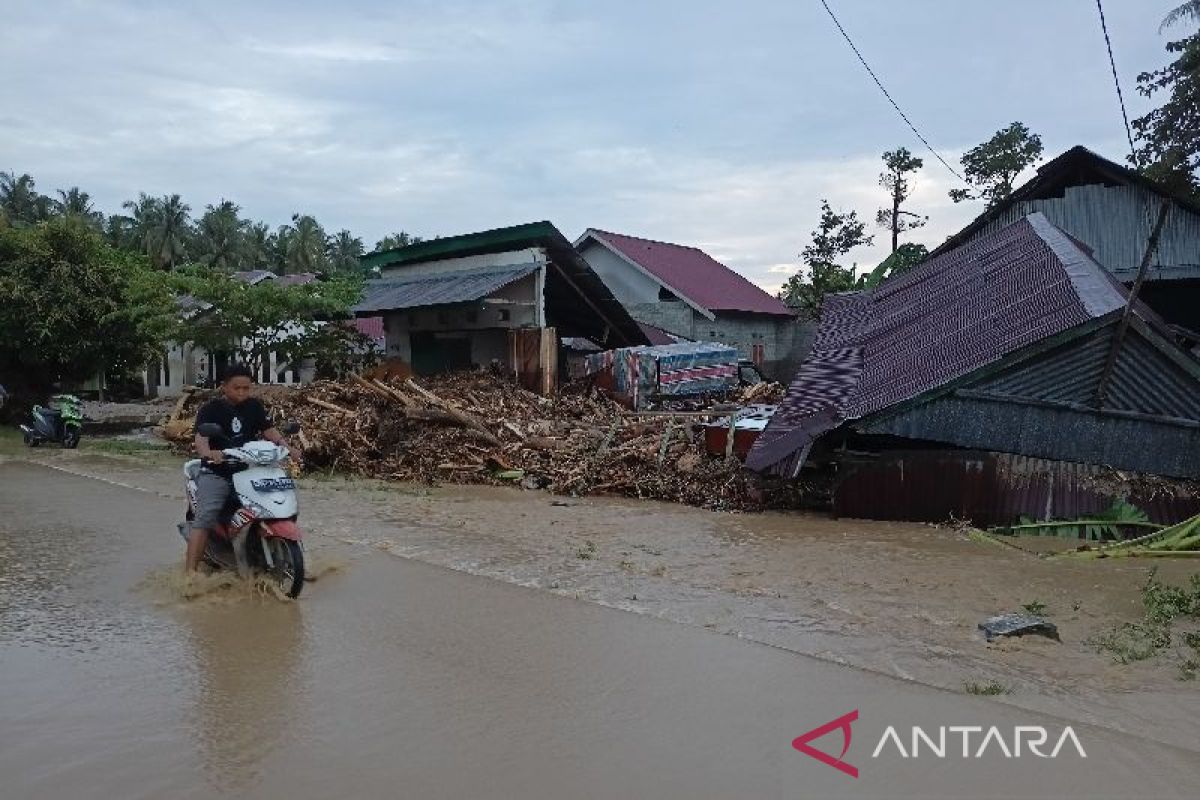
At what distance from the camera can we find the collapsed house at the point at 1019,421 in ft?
34.6

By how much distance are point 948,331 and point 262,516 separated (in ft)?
31.8

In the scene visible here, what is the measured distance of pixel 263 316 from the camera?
20594mm

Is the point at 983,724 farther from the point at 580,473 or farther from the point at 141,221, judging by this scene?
the point at 141,221

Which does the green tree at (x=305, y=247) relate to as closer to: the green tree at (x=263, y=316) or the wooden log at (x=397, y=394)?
the green tree at (x=263, y=316)

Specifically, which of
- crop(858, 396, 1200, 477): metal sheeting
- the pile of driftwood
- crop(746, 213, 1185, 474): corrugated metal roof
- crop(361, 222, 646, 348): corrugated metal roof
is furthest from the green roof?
crop(858, 396, 1200, 477): metal sheeting

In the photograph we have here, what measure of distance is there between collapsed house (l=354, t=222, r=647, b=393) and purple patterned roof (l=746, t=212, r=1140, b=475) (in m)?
7.06

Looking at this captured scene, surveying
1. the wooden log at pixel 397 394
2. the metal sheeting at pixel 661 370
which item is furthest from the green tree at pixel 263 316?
the metal sheeting at pixel 661 370

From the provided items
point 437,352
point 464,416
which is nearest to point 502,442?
point 464,416

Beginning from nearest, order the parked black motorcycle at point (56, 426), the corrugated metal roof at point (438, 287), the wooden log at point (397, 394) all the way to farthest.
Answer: the wooden log at point (397, 394) < the parked black motorcycle at point (56, 426) < the corrugated metal roof at point (438, 287)

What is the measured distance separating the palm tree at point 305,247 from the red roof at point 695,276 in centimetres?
3079

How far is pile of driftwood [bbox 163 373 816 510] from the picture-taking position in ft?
45.0

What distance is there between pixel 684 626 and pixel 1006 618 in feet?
7.02

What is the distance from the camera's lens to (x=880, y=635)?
5.98m

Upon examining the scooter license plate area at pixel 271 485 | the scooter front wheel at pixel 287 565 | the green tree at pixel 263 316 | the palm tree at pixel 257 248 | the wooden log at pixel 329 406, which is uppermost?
the palm tree at pixel 257 248
